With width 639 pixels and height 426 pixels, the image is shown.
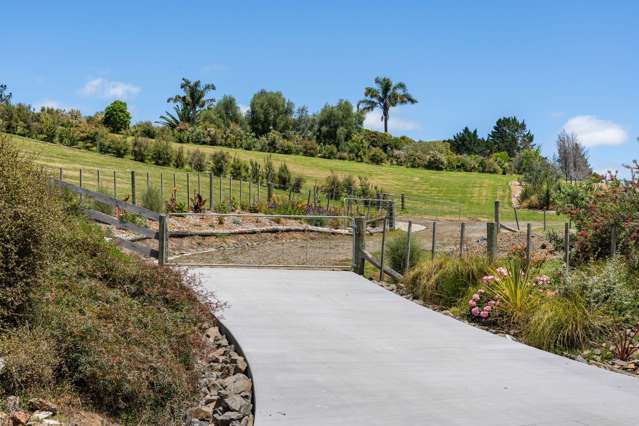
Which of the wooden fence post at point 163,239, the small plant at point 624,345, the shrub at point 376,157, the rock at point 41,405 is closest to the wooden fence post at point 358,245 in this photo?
the wooden fence post at point 163,239

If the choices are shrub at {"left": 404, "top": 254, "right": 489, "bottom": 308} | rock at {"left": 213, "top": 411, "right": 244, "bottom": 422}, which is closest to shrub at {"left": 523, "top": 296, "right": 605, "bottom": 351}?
shrub at {"left": 404, "top": 254, "right": 489, "bottom": 308}

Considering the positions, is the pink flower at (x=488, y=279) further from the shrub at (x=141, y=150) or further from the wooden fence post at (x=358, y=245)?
the shrub at (x=141, y=150)

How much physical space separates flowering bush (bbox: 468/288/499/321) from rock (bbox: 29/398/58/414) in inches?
263

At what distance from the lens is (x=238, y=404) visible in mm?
6840

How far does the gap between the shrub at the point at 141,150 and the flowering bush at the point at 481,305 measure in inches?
1391

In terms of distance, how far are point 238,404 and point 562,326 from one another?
16.1 ft

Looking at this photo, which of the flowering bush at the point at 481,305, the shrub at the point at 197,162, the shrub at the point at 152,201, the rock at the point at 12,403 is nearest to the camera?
the rock at the point at 12,403

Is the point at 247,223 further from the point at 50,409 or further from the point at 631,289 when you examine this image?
the point at 50,409

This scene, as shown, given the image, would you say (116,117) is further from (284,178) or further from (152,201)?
(152,201)

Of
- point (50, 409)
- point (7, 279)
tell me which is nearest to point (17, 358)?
point (50, 409)

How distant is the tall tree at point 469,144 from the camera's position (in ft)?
366

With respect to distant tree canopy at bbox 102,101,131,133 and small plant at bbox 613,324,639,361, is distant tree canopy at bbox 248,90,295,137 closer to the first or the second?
distant tree canopy at bbox 102,101,131,133

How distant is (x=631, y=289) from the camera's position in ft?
37.1

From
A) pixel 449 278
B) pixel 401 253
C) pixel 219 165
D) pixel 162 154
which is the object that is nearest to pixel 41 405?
pixel 449 278
